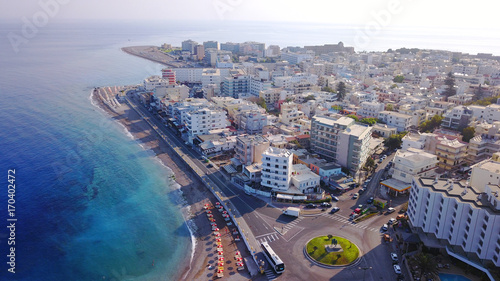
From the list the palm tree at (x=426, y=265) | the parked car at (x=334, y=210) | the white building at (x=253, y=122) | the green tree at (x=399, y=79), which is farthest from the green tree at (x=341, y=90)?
the palm tree at (x=426, y=265)

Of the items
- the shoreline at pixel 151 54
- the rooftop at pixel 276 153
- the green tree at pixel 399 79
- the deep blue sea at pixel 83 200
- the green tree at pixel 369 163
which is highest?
the shoreline at pixel 151 54

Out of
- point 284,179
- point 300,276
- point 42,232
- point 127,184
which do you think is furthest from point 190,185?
point 300,276

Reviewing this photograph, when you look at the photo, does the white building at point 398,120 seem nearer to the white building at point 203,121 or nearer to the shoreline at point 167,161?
the white building at point 203,121

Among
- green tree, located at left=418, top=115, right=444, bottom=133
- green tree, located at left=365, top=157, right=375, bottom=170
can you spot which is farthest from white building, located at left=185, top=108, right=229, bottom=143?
green tree, located at left=418, top=115, right=444, bottom=133

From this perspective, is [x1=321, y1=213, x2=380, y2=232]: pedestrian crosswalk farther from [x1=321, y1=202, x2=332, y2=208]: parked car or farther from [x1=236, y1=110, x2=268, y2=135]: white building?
[x1=236, y1=110, x2=268, y2=135]: white building


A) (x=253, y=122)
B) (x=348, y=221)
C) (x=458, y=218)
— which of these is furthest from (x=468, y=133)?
(x=253, y=122)

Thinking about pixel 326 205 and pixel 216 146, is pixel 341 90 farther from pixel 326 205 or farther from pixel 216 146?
pixel 326 205

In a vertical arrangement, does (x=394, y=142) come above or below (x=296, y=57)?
below
